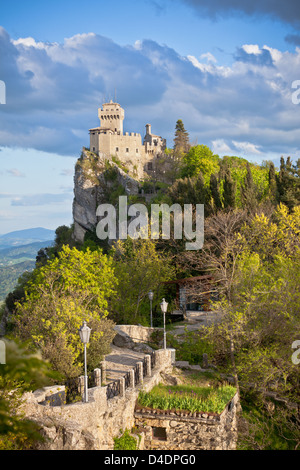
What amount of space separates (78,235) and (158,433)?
69.4 m

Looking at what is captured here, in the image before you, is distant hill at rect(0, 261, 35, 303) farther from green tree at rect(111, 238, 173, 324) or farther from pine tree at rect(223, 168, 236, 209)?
green tree at rect(111, 238, 173, 324)

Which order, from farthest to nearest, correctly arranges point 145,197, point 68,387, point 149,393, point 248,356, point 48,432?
point 145,197
point 248,356
point 149,393
point 68,387
point 48,432

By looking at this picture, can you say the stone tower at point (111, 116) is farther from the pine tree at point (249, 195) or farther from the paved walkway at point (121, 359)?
the paved walkway at point (121, 359)

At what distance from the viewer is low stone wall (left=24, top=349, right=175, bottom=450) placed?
35.2 feet

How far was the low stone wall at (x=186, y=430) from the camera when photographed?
14281 millimetres

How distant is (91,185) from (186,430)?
68.2 meters

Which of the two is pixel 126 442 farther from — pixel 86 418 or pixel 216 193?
pixel 216 193

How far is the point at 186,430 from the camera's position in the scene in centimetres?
1451

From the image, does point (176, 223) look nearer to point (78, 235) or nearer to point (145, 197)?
point (145, 197)

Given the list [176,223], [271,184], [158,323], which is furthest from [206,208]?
[158,323]

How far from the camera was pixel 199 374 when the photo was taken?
18.9 m

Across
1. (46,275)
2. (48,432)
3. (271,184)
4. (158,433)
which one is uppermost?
(271,184)

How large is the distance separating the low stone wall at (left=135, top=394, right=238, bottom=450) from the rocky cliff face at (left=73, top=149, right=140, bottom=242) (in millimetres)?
63721
